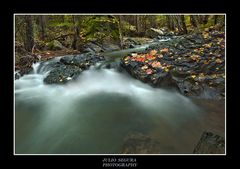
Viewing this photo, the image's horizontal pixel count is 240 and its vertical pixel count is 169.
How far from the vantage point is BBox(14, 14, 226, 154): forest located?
3.16 meters

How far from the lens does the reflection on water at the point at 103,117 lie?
3.18 metres

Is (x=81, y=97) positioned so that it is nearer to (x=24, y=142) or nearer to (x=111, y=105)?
(x=111, y=105)

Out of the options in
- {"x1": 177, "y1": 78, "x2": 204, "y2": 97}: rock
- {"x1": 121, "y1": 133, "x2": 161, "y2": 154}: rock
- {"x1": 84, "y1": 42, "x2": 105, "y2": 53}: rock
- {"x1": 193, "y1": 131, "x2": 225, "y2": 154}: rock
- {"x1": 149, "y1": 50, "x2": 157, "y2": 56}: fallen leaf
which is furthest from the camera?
{"x1": 84, "y1": 42, "x2": 105, "y2": 53}: rock

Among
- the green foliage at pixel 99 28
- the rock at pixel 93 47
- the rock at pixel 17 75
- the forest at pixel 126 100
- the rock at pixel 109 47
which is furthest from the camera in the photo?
the green foliage at pixel 99 28

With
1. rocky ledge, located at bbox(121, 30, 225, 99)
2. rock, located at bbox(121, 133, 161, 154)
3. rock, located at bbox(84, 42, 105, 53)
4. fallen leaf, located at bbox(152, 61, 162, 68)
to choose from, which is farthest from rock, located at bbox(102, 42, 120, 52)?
rock, located at bbox(121, 133, 161, 154)

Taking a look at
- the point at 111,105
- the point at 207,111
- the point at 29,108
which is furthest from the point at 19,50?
the point at 207,111

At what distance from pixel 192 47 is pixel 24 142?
5.32 meters

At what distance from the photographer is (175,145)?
3053mm

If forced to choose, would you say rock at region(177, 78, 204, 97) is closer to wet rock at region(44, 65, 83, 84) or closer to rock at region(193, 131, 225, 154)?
rock at region(193, 131, 225, 154)

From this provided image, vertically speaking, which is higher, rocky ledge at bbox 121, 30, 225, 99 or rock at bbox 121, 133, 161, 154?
rocky ledge at bbox 121, 30, 225, 99

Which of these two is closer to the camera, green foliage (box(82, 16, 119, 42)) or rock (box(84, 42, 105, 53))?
rock (box(84, 42, 105, 53))

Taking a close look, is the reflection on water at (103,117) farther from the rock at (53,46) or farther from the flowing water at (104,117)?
the rock at (53,46)

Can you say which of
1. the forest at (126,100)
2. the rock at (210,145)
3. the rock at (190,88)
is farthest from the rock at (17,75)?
the rock at (210,145)

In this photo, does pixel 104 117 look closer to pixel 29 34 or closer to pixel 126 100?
pixel 126 100
